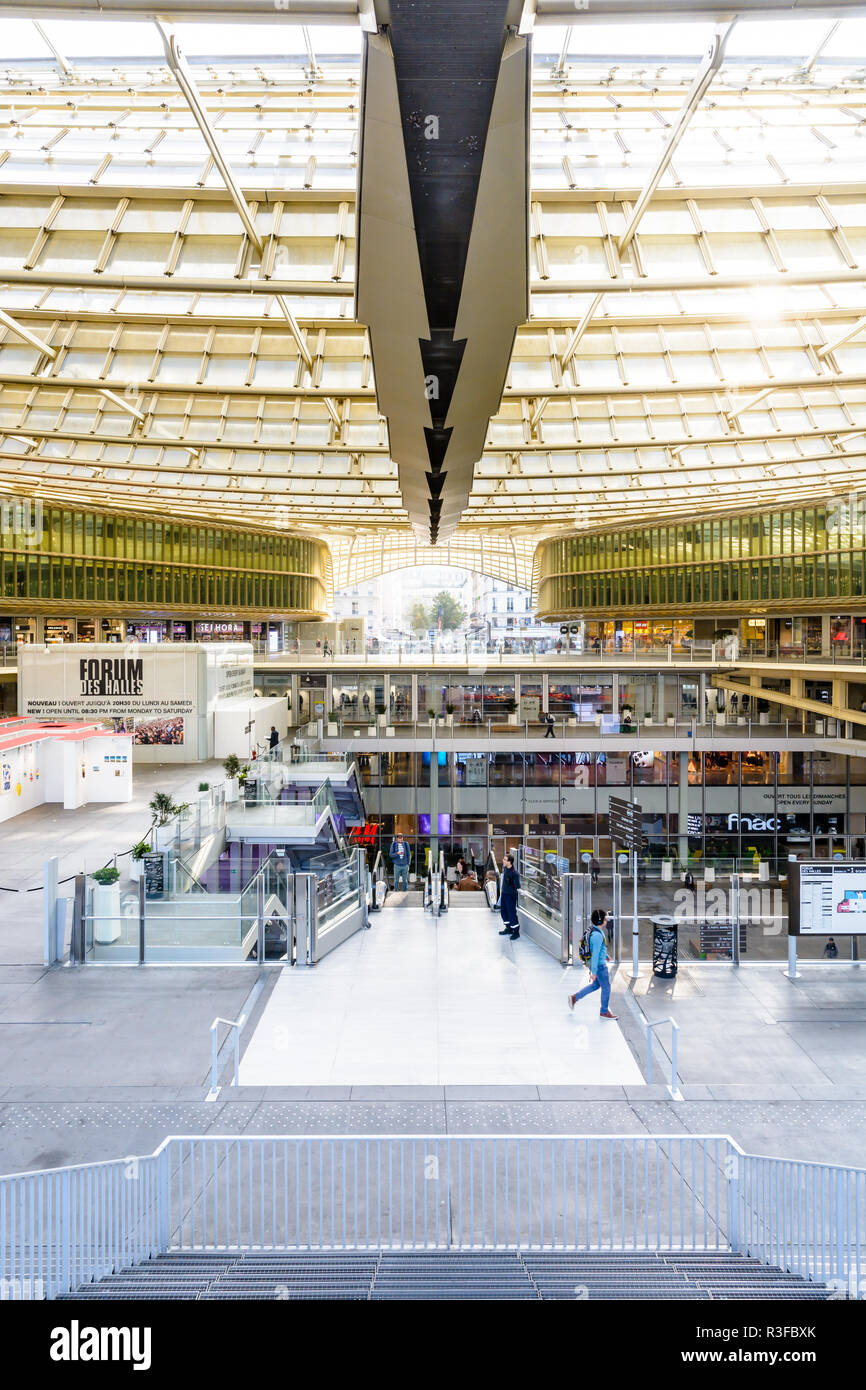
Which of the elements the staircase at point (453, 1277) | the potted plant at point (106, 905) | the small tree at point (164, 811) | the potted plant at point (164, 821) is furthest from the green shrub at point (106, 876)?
the staircase at point (453, 1277)

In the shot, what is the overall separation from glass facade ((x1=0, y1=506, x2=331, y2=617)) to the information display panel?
3195 centimetres

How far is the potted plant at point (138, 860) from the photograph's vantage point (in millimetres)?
12100

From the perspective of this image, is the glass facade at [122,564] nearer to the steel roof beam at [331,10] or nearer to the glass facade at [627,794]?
the glass facade at [627,794]

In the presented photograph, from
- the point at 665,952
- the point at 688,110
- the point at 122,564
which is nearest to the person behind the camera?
the point at 688,110

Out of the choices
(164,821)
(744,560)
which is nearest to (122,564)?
(744,560)

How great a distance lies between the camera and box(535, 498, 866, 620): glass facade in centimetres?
3456

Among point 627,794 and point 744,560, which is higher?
point 744,560

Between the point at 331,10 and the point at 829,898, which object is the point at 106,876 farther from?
the point at 331,10

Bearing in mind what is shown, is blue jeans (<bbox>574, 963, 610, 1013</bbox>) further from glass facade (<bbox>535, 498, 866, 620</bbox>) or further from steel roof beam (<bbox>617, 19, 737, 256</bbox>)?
glass facade (<bbox>535, 498, 866, 620</bbox>)

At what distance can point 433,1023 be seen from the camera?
9766 mm

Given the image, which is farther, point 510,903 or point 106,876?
point 510,903

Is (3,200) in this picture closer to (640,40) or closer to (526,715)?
(640,40)

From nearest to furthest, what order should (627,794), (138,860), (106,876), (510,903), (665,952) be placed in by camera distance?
(665,952)
(106,876)
(138,860)
(510,903)
(627,794)

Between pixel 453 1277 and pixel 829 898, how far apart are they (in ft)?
26.2
